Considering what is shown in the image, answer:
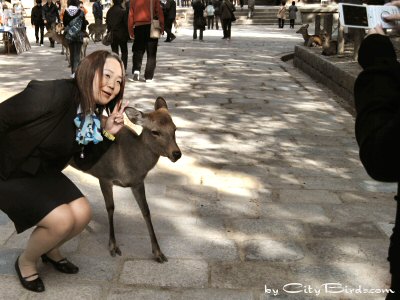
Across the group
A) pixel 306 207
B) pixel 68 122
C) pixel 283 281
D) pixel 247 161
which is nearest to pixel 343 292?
pixel 283 281

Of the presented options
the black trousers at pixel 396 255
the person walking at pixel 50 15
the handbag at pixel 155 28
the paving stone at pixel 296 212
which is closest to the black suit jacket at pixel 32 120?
the black trousers at pixel 396 255

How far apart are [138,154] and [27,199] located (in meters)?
0.83

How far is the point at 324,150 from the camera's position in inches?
252

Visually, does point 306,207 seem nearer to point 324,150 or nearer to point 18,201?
point 324,150

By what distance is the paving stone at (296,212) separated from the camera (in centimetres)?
440

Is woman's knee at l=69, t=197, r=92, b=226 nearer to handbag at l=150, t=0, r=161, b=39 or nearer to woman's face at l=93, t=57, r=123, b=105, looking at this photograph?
woman's face at l=93, t=57, r=123, b=105

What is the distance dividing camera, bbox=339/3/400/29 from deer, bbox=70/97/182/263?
4.44 ft

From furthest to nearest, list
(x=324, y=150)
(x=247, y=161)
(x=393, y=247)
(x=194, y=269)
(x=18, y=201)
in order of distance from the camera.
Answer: (x=324, y=150), (x=247, y=161), (x=194, y=269), (x=18, y=201), (x=393, y=247)

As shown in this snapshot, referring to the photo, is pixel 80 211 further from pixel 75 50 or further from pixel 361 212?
pixel 75 50

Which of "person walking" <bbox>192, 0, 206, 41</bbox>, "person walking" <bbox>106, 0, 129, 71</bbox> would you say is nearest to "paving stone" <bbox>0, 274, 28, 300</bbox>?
"person walking" <bbox>106, 0, 129, 71</bbox>

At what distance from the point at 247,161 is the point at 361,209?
1.67 meters

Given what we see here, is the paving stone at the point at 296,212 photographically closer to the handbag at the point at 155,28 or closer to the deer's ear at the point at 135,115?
the deer's ear at the point at 135,115

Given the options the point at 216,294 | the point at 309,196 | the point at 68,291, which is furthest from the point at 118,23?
the point at 216,294

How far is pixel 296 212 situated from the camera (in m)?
4.53
